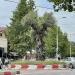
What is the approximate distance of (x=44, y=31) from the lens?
5153 cm

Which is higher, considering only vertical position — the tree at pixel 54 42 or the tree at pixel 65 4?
the tree at pixel 65 4

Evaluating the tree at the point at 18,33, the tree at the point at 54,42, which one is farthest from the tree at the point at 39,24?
the tree at the point at 54,42

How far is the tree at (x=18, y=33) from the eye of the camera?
289 ft

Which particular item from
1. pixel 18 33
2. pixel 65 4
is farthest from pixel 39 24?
pixel 18 33

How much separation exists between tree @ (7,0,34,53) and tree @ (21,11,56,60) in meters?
33.9

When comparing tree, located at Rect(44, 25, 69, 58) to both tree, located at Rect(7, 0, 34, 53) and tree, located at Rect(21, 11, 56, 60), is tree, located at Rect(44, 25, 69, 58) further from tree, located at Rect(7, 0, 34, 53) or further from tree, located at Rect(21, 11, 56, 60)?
tree, located at Rect(21, 11, 56, 60)

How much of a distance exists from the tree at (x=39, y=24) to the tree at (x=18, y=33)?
3391 centimetres

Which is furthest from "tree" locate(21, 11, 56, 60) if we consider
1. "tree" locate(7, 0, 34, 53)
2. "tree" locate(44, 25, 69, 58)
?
"tree" locate(44, 25, 69, 58)

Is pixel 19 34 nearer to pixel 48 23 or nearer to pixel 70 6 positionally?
pixel 48 23

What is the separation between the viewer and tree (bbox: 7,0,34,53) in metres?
88.1

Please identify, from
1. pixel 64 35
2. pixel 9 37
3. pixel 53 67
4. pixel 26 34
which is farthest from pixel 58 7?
pixel 64 35

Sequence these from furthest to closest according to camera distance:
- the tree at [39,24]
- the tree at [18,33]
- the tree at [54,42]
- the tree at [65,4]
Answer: the tree at [54,42], the tree at [18,33], the tree at [39,24], the tree at [65,4]

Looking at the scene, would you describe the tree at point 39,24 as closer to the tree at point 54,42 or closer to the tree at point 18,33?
the tree at point 18,33

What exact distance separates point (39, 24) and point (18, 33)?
1596 inches
